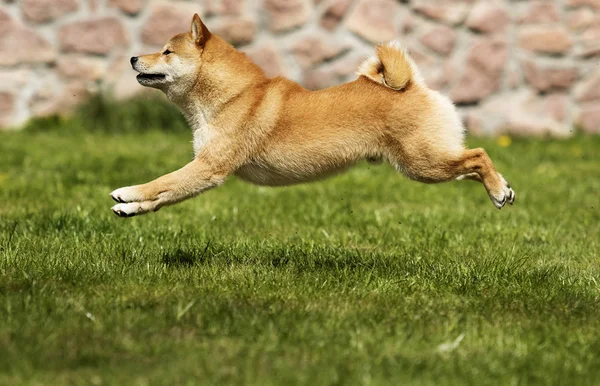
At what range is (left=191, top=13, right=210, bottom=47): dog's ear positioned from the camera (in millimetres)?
4227

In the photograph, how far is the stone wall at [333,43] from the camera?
29.7ft

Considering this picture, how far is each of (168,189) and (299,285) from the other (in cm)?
76

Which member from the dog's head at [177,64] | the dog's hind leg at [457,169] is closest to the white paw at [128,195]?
the dog's head at [177,64]

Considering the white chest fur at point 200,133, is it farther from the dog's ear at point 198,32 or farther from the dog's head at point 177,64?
the dog's ear at point 198,32

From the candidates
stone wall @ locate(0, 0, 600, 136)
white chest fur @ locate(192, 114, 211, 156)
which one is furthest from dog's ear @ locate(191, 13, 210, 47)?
stone wall @ locate(0, 0, 600, 136)

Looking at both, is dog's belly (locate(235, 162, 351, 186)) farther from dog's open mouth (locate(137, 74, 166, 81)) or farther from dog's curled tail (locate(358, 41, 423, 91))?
dog's open mouth (locate(137, 74, 166, 81))

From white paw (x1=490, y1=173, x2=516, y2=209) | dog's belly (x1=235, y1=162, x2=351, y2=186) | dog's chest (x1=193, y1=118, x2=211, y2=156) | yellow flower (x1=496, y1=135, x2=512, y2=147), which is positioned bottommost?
yellow flower (x1=496, y1=135, x2=512, y2=147)

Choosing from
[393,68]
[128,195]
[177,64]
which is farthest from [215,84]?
[393,68]

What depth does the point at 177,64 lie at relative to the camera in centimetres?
424

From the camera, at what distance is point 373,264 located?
431cm

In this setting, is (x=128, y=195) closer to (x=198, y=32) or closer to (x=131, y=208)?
(x=131, y=208)

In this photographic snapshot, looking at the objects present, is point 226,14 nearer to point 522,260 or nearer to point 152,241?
point 152,241

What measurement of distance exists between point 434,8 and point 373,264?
5.36 metres

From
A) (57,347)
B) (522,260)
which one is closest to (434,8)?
(522,260)
